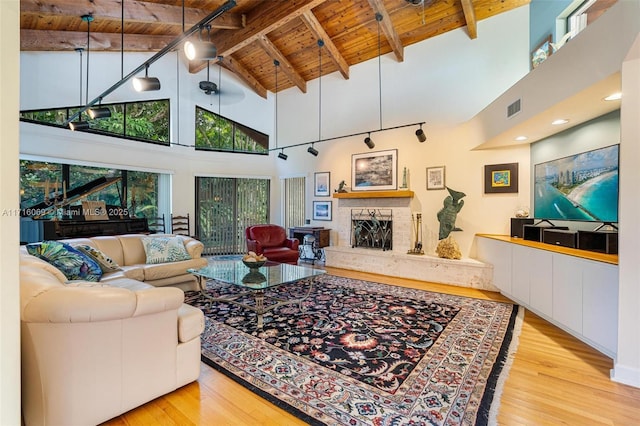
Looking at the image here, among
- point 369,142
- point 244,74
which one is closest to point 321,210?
point 369,142

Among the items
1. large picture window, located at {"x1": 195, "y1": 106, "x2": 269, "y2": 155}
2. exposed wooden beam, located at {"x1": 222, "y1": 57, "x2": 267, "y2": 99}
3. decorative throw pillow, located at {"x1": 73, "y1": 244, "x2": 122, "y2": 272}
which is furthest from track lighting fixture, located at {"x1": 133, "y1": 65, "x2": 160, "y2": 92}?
exposed wooden beam, located at {"x1": 222, "y1": 57, "x2": 267, "y2": 99}

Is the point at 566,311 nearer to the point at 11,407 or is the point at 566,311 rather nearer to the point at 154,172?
the point at 11,407

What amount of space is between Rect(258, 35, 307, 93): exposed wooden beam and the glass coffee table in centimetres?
496

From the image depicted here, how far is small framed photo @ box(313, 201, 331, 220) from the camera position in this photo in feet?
23.9

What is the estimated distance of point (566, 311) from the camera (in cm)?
291

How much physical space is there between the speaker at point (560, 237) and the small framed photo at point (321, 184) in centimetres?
455

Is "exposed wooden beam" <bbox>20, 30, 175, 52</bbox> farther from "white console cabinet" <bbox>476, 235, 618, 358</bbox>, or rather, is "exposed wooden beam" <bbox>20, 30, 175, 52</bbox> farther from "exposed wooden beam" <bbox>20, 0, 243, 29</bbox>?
"white console cabinet" <bbox>476, 235, 618, 358</bbox>

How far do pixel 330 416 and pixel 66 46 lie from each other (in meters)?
7.00

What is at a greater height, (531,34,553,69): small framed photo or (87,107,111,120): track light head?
(531,34,553,69): small framed photo

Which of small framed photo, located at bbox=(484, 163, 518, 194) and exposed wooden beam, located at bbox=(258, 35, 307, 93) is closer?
small framed photo, located at bbox=(484, 163, 518, 194)

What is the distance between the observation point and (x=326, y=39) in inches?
239

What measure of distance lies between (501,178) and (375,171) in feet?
7.87

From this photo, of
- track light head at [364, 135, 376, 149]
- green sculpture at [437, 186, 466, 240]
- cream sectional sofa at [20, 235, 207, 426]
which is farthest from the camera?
track light head at [364, 135, 376, 149]

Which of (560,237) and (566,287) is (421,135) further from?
(566,287)
